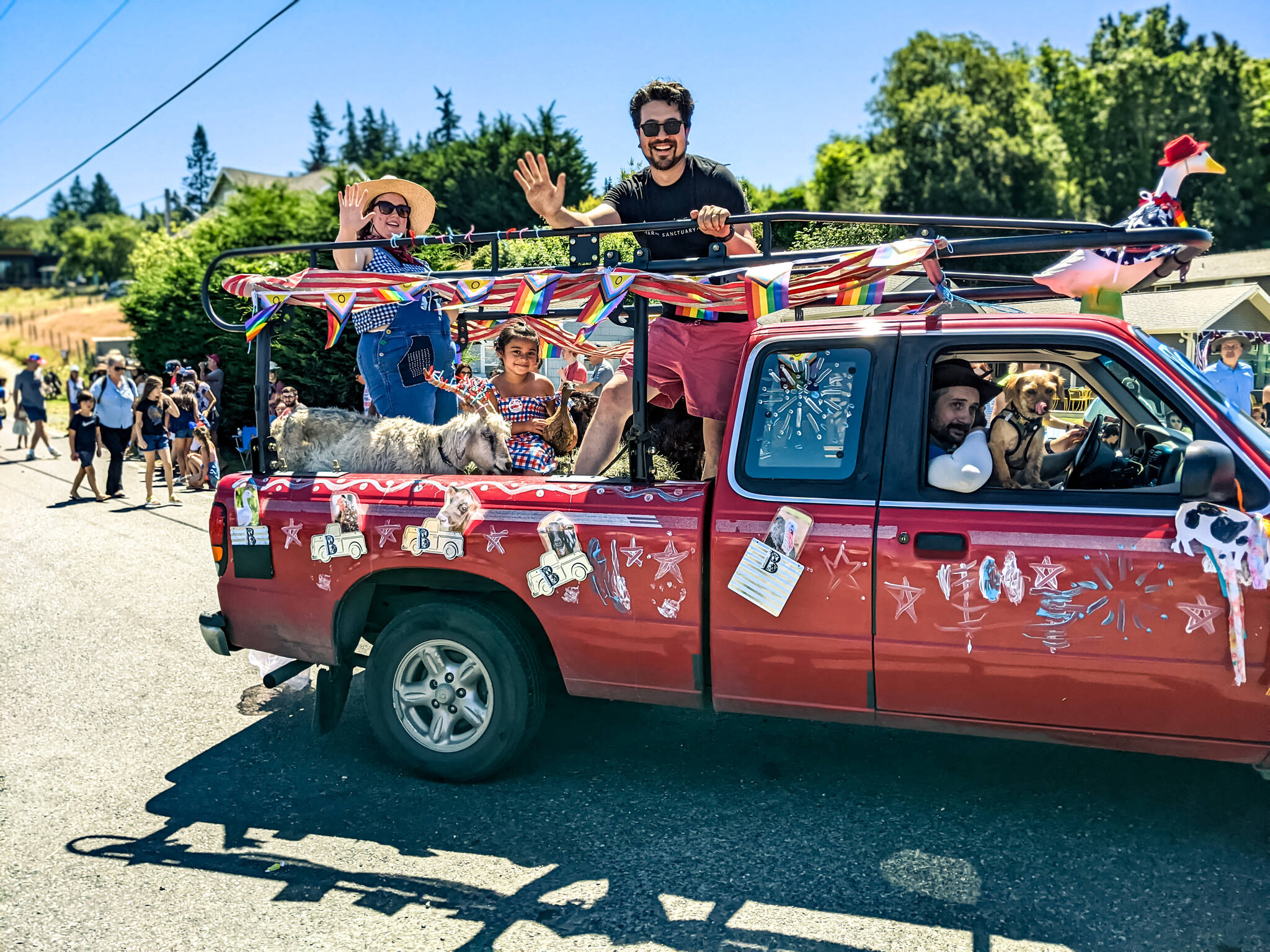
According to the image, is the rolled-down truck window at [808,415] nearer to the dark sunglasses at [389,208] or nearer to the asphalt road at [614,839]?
the asphalt road at [614,839]

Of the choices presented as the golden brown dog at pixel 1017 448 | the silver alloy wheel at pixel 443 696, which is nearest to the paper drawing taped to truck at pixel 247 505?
the silver alloy wheel at pixel 443 696

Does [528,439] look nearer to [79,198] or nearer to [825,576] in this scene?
[825,576]

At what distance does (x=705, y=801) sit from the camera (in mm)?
4258

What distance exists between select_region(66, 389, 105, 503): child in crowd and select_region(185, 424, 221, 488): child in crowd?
126 cm

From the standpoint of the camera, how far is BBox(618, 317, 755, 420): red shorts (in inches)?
186

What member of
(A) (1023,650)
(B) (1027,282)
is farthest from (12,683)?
(B) (1027,282)

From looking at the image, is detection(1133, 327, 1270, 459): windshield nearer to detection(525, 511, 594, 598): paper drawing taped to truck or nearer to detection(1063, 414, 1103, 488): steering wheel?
detection(1063, 414, 1103, 488): steering wheel

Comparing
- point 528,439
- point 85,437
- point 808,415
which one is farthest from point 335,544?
point 85,437

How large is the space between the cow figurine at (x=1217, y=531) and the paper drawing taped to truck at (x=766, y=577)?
132 centimetres

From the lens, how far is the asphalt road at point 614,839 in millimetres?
3322

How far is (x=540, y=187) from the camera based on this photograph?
4652mm

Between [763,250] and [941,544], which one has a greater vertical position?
[763,250]

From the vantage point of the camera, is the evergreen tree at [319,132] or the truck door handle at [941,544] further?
the evergreen tree at [319,132]

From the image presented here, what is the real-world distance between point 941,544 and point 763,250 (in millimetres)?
1568
